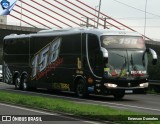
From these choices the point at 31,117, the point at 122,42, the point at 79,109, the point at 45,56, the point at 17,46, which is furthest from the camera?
the point at 17,46

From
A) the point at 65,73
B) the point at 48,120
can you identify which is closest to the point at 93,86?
the point at 65,73

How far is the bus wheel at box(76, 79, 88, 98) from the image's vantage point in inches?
905

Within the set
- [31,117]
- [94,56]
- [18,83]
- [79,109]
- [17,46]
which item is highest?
[17,46]

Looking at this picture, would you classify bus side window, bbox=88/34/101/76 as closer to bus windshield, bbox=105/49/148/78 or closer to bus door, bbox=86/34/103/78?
bus door, bbox=86/34/103/78

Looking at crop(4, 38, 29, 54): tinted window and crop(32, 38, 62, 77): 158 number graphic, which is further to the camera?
crop(4, 38, 29, 54): tinted window

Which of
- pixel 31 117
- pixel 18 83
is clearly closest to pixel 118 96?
pixel 18 83

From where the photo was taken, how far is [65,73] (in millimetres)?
24625

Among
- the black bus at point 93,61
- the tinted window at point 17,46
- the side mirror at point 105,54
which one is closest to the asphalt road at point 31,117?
the side mirror at point 105,54

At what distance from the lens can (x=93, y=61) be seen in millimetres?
22281

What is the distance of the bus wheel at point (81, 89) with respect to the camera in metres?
23.0

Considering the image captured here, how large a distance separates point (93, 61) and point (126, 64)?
4.77 feet

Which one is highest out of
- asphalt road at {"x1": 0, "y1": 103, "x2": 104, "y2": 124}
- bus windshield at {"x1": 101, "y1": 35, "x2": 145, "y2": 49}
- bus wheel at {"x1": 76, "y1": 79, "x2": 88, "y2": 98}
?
bus windshield at {"x1": 101, "y1": 35, "x2": 145, "y2": 49}

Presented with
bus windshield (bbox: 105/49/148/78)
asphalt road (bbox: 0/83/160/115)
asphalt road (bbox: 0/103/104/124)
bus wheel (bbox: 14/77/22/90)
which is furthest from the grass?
bus wheel (bbox: 14/77/22/90)

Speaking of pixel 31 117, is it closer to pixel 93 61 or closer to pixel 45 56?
pixel 93 61
